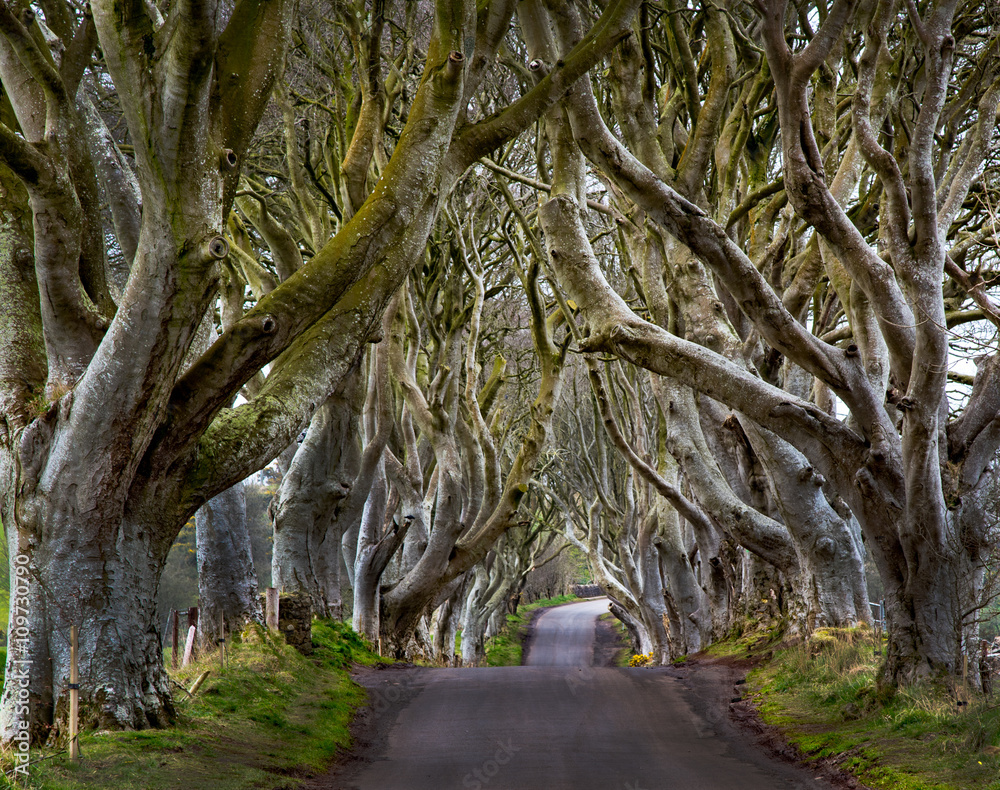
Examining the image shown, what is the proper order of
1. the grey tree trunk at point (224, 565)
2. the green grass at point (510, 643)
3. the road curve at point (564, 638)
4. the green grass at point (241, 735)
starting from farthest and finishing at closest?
the road curve at point (564, 638), the green grass at point (510, 643), the grey tree trunk at point (224, 565), the green grass at point (241, 735)

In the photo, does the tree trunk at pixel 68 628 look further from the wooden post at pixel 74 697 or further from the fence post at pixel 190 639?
the fence post at pixel 190 639

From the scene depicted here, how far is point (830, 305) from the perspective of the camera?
36.2 ft

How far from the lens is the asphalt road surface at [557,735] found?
19.4 ft

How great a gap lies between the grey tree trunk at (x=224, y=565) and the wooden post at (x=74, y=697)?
4269 mm

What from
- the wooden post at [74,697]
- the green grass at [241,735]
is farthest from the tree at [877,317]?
the wooden post at [74,697]

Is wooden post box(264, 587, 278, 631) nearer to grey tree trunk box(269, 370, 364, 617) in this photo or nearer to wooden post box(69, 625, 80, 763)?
grey tree trunk box(269, 370, 364, 617)

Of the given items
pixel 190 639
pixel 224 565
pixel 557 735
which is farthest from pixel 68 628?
pixel 224 565

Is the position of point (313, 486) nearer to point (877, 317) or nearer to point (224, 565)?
point (224, 565)

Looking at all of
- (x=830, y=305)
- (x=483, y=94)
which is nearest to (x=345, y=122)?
(x=483, y=94)

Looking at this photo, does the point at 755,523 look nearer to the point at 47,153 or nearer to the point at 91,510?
the point at 91,510

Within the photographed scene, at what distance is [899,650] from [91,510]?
636 cm

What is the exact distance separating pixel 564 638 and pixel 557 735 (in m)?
29.2

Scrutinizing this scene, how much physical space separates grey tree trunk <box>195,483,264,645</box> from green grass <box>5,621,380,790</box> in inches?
13.1

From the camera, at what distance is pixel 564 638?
1393 inches
